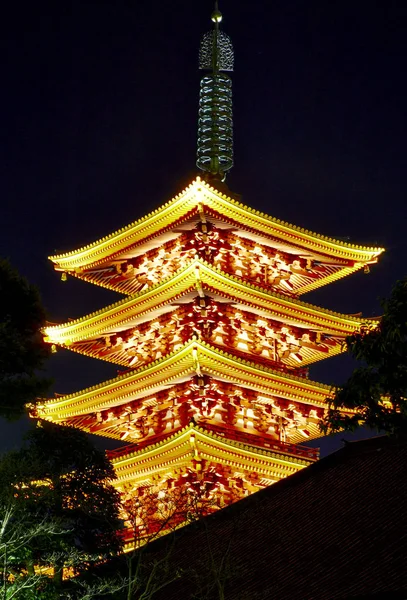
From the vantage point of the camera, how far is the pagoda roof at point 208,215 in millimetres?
32062

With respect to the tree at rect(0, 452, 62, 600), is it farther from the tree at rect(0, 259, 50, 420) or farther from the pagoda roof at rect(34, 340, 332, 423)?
the pagoda roof at rect(34, 340, 332, 423)

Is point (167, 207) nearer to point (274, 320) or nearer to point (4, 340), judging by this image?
point (274, 320)

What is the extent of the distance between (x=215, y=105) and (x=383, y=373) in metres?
26.0

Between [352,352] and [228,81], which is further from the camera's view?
[228,81]

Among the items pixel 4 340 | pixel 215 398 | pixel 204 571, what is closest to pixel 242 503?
pixel 204 571

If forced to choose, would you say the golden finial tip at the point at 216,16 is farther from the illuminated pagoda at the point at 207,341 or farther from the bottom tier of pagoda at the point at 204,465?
the bottom tier of pagoda at the point at 204,465

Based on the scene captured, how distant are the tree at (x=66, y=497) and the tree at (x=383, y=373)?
24.6 feet

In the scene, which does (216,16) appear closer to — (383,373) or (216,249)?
(216,249)

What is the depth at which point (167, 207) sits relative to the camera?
32.2m

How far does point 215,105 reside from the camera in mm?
40281

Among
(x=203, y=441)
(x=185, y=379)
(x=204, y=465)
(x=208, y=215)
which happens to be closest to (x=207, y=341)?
(x=185, y=379)

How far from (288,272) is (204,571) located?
17174 millimetres

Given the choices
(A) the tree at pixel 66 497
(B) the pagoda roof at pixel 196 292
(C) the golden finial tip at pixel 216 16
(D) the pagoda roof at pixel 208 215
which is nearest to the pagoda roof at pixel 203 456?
(B) the pagoda roof at pixel 196 292

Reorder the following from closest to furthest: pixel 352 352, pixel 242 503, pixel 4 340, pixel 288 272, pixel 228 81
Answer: pixel 352 352
pixel 242 503
pixel 4 340
pixel 288 272
pixel 228 81
